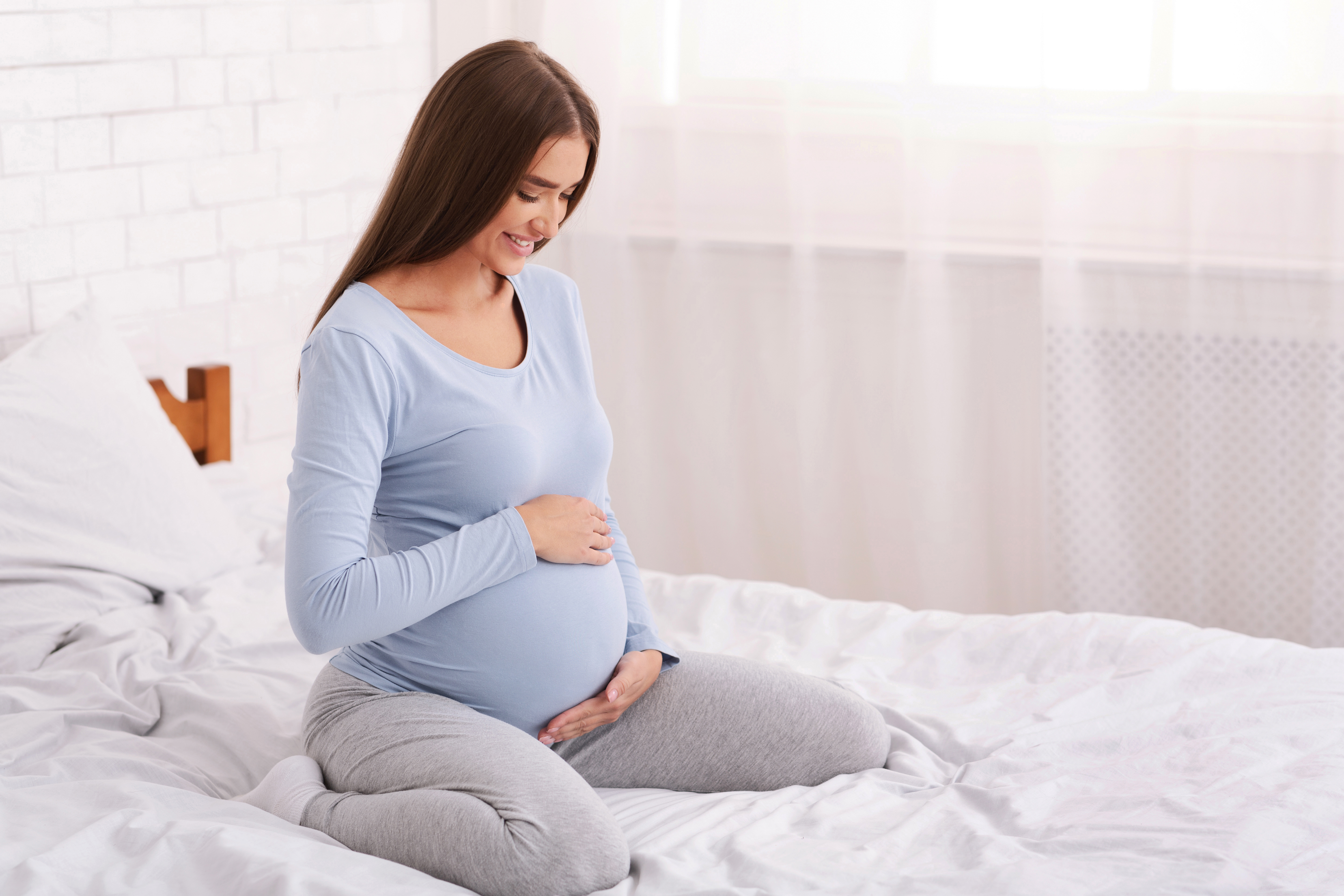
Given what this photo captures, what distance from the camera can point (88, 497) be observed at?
175 centimetres

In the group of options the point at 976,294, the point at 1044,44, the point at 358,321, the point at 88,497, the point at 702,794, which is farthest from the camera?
the point at 976,294

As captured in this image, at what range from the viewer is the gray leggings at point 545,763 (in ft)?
3.50

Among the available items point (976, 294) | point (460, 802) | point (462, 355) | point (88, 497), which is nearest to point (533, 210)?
point (462, 355)

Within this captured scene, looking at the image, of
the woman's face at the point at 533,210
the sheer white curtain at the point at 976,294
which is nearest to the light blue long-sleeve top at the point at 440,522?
the woman's face at the point at 533,210

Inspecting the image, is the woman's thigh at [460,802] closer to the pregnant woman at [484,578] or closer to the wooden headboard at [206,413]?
the pregnant woman at [484,578]

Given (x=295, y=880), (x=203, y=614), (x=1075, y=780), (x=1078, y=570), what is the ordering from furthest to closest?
(x=1078, y=570) < (x=203, y=614) < (x=1075, y=780) < (x=295, y=880)

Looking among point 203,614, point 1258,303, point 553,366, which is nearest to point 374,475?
point 553,366

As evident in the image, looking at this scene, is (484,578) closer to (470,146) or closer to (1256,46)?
(470,146)

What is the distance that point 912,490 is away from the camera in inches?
101

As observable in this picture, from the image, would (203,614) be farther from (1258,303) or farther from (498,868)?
(1258,303)

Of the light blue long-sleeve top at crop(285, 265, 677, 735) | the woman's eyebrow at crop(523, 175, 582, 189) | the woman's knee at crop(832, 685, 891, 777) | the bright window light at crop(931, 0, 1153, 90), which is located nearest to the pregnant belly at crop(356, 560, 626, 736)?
the light blue long-sleeve top at crop(285, 265, 677, 735)

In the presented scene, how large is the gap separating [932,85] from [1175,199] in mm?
483

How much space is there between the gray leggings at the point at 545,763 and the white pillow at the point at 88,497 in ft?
1.71

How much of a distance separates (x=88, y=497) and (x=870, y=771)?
110 centimetres
